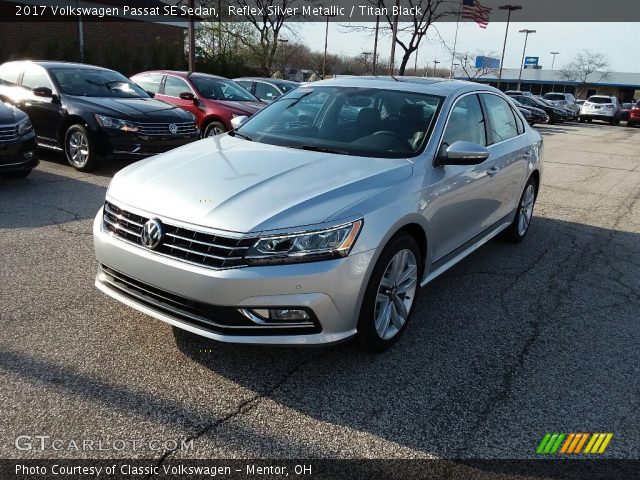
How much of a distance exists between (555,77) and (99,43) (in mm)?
67017

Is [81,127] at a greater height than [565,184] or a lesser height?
greater

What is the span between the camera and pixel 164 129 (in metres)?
8.38

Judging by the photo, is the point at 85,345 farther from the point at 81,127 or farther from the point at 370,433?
the point at 81,127

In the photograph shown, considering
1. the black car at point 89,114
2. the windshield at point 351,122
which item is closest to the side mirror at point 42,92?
the black car at point 89,114

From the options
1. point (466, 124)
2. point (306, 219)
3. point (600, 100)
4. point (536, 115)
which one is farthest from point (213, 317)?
point (600, 100)

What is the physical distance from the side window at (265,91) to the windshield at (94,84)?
5.74 metres

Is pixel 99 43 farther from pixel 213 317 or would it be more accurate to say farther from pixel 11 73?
pixel 213 317

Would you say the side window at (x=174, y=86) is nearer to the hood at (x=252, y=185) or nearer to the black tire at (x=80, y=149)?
the black tire at (x=80, y=149)

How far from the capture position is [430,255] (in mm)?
3768

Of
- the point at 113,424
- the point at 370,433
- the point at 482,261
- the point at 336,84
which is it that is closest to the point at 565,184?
the point at 482,261

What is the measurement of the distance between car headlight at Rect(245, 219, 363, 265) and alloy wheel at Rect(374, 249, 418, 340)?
1.59ft

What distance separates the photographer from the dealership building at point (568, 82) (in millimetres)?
72938

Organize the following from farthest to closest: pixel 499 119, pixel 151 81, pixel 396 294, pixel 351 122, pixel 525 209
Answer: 1. pixel 151 81
2. pixel 525 209
3. pixel 499 119
4. pixel 351 122
5. pixel 396 294

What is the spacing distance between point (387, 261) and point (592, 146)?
1803 centimetres
